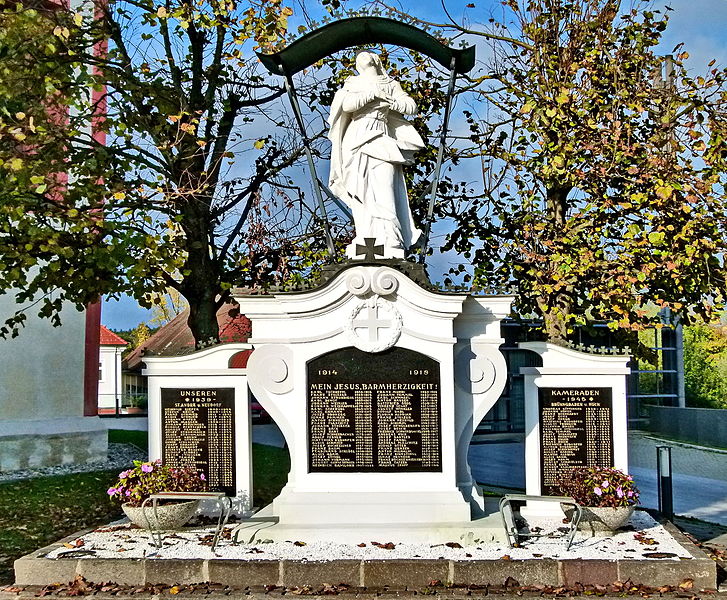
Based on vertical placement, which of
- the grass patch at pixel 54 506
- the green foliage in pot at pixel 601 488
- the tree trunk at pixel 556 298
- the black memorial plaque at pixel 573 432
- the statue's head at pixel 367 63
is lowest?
the grass patch at pixel 54 506

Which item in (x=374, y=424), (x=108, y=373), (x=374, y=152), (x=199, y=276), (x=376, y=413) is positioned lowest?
(x=108, y=373)

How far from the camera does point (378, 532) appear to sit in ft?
29.0

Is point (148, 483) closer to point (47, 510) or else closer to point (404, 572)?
point (404, 572)

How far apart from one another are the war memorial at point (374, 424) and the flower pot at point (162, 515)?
18cm

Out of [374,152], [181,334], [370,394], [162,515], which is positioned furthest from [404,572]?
[181,334]

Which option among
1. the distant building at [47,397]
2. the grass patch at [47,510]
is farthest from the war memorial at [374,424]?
the distant building at [47,397]

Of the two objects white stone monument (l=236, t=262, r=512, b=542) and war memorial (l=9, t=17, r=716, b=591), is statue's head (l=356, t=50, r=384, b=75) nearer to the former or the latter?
war memorial (l=9, t=17, r=716, b=591)

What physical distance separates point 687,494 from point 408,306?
7.41 meters

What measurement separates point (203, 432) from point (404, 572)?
11.4 feet

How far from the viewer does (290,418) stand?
9.45m

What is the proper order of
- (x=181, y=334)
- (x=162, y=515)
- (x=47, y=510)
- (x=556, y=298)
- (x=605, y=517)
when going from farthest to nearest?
(x=181, y=334)
(x=556, y=298)
(x=47, y=510)
(x=162, y=515)
(x=605, y=517)

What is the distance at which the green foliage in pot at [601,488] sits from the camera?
28.9 feet

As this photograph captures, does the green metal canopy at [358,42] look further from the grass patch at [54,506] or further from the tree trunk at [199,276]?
the grass patch at [54,506]

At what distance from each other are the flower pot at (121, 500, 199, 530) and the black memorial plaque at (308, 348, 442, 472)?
1.44 meters
